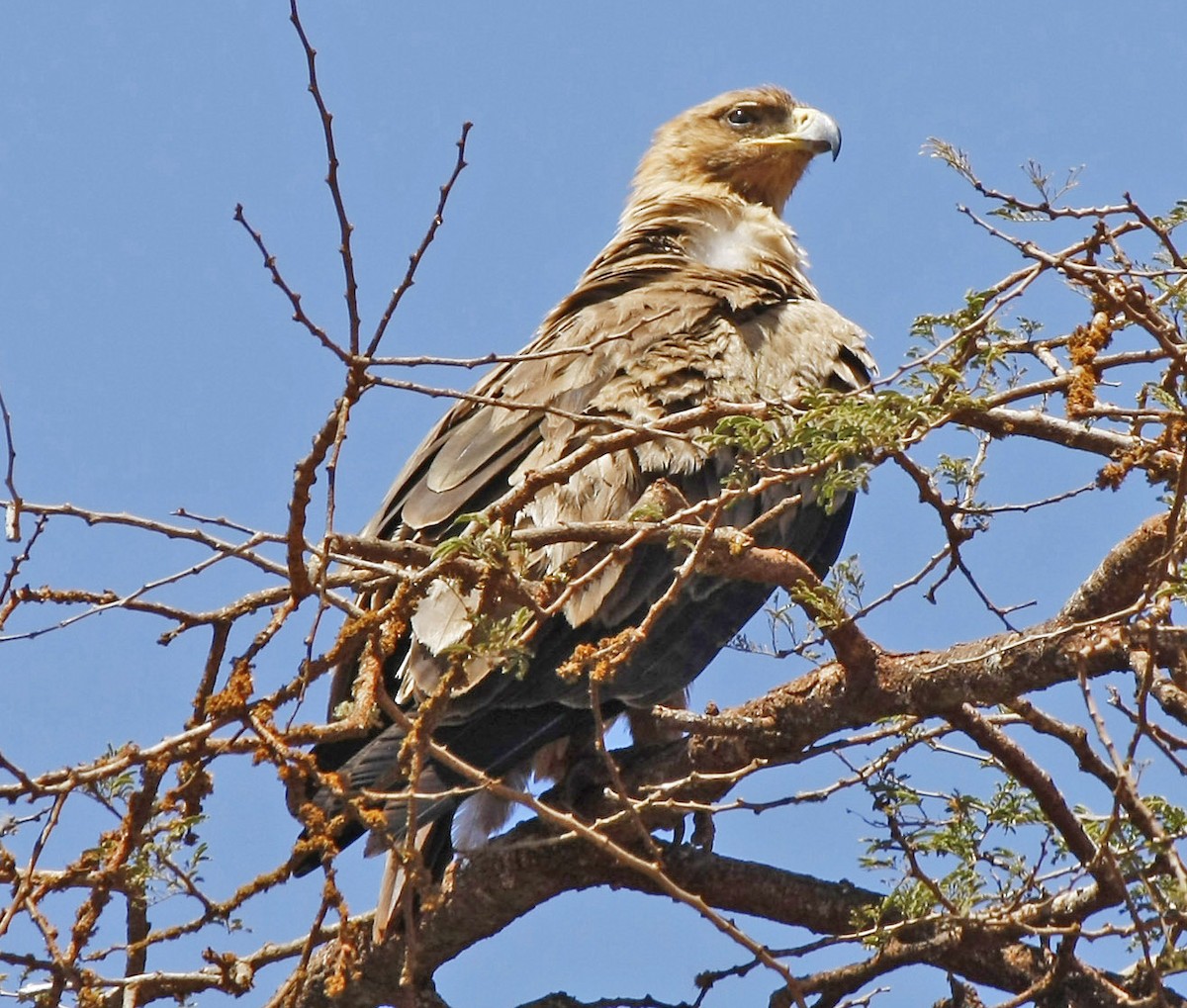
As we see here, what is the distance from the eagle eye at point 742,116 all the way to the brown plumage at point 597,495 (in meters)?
1.76

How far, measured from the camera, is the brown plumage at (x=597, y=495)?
408cm

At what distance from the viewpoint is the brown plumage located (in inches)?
161

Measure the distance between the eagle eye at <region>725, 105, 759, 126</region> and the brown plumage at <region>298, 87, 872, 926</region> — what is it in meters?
1.76

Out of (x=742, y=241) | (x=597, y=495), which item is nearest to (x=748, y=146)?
(x=742, y=241)

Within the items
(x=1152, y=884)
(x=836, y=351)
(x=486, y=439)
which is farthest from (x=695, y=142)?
(x=1152, y=884)

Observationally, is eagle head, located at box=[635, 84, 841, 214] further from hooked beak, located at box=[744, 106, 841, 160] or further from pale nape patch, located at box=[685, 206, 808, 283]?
pale nape patch, located at box=[685, 206, 808, 283]

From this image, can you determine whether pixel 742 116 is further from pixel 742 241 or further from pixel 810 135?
pixel 742 241

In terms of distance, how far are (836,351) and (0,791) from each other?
9.32 feet

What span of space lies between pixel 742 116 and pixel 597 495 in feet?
10.3

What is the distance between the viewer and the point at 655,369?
4.58 meters

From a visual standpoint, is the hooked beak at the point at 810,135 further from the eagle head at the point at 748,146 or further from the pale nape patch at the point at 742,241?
the pale nape patch at the point at 742,241

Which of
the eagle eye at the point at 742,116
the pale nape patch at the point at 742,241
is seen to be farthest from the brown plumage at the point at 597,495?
the eagle eye at the point at 742,116

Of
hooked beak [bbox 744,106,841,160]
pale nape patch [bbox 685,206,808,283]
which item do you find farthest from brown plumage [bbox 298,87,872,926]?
hooked beak [bbox 744,106,841,160]

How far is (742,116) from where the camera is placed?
703 cm
